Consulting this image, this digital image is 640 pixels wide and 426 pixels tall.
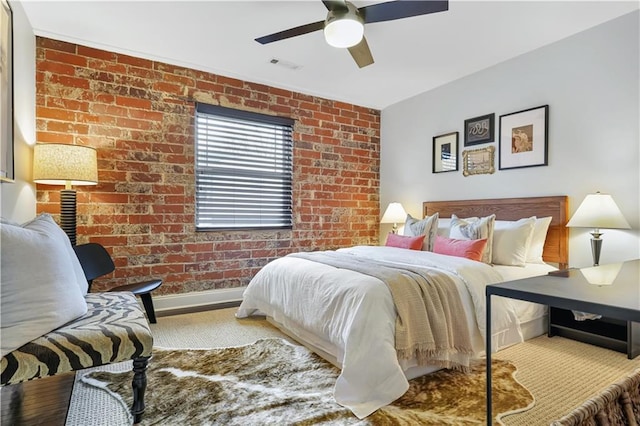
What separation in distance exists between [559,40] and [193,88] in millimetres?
3619

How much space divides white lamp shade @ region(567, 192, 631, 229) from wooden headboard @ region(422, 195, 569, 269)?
1.17 ft

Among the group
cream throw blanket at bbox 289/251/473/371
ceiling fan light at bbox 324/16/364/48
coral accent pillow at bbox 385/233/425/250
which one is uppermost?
ceiling fan light at bbox 324/16/364/48

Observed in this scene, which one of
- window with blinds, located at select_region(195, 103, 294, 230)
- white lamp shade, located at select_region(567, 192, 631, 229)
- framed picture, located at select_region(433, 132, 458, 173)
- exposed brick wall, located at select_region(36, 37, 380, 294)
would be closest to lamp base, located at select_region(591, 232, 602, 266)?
white lamp shade, located at select_region(567, 192, 631, 229)

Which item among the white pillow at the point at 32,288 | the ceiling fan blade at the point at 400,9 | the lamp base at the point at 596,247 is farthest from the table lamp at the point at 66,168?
the lamp base at the point at 596,247

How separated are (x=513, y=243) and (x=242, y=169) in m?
2.93

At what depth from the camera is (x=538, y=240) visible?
299 cm

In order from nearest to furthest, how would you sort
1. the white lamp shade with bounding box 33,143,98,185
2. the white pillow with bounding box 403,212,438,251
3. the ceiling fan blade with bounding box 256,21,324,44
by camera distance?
the ceiling fan blade with bounding box 256,21,324,44
the white lamp shade with bounding box 33,143,98,185
the white pillow with bounding box 403,212,438,251

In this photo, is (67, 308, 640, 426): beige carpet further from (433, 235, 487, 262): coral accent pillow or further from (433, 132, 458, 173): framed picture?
(433, 132, 458, 173): framed picture

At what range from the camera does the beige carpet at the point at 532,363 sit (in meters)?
1.72

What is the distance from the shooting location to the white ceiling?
2.60 meters

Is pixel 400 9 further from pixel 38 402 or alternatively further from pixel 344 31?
pixel 38 402

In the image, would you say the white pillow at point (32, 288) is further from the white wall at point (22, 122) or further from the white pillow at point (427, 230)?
the white pillow at point (427, 230)

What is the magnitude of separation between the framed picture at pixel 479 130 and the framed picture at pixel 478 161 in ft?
0.32

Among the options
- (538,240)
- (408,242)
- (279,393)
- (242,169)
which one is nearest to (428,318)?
(279,393)
